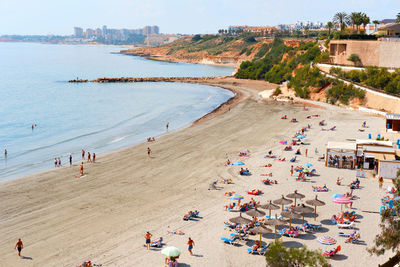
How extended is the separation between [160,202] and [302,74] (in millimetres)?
50108

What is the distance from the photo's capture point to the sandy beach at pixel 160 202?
720 inches

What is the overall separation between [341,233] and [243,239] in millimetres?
4665

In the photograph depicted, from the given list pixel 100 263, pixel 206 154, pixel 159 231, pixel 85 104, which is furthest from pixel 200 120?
pixel 100 263

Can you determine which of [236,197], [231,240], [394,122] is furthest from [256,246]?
[394,122]

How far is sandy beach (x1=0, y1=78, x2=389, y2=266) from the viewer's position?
60.0 ft

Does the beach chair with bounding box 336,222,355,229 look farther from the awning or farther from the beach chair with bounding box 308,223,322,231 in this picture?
the awning

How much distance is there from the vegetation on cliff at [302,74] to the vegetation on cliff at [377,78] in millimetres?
2387

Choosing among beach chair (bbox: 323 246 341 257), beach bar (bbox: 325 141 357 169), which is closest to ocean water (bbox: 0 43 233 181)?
beach bar (bbox: 325 141 357 169)

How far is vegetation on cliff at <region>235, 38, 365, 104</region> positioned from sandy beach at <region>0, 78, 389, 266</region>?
16.7 meters

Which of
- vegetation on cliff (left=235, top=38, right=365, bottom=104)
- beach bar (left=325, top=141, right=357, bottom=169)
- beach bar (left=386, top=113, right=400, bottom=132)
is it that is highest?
vegetation on cliff (left=235, top=38, right=365, bottom=104)

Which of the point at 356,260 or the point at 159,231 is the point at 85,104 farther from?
the point at 356,260

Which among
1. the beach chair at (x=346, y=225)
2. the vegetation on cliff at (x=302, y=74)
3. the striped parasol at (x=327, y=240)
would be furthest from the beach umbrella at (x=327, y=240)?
the vegetation on cliff at (x=302, y=74)

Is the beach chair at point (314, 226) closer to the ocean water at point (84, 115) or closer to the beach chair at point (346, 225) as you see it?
the beach chair at point (346, 225)

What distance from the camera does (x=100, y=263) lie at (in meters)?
17.5
